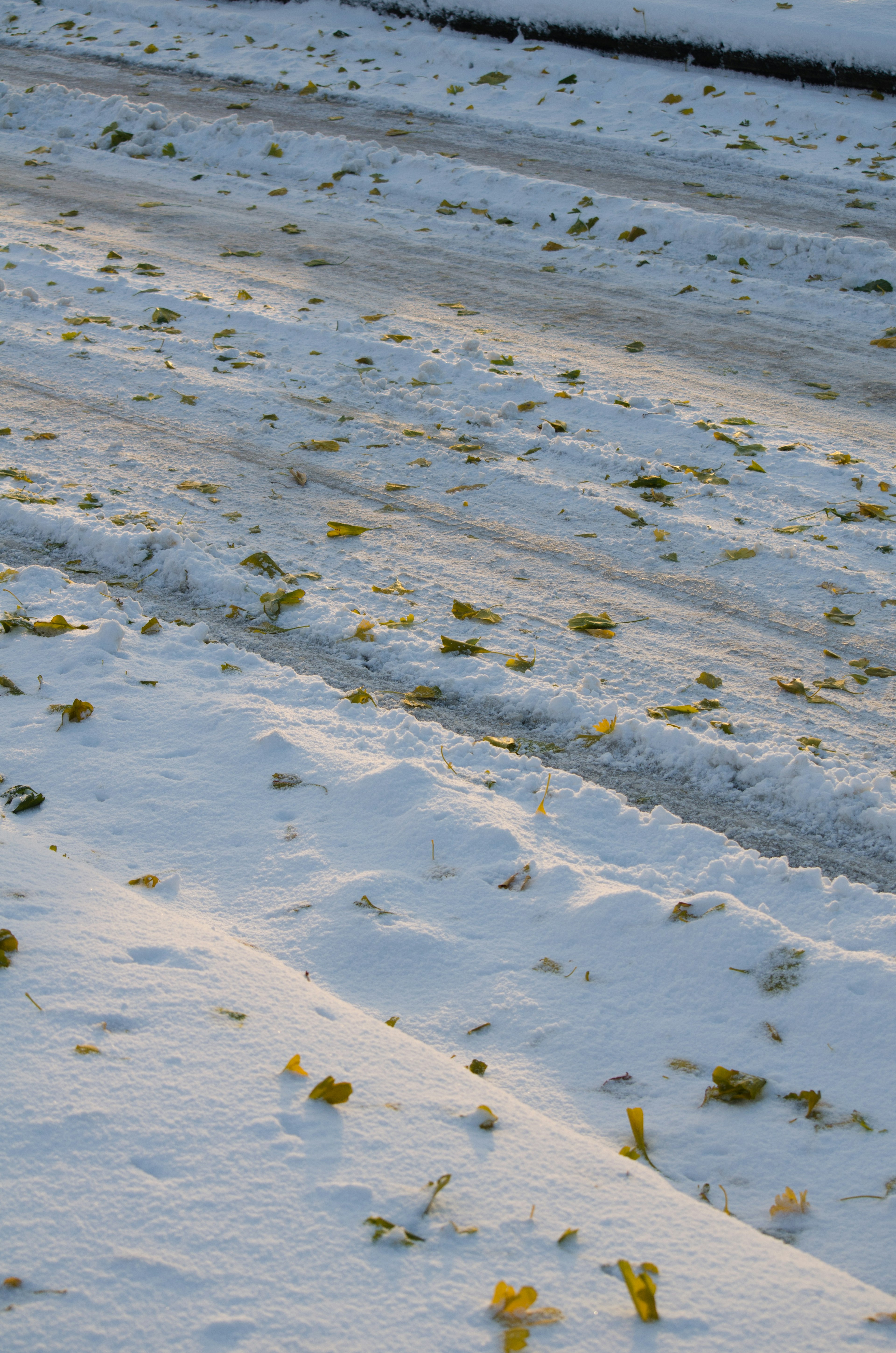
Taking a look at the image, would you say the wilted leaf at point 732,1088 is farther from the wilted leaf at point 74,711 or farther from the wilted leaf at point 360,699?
the wilted leaf at point 74,711

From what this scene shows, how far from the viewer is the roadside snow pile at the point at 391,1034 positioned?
1.74 meters

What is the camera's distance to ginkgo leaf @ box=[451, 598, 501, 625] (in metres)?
3.95

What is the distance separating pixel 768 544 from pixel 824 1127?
273cm

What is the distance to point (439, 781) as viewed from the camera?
3.15 m

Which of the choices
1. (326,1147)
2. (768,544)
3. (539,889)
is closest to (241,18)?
(768,544)

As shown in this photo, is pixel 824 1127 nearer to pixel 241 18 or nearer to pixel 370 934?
pixel 370 934

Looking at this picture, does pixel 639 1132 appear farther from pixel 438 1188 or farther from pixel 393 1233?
pixel 393 1233

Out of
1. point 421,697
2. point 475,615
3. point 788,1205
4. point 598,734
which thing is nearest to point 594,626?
point 475,615

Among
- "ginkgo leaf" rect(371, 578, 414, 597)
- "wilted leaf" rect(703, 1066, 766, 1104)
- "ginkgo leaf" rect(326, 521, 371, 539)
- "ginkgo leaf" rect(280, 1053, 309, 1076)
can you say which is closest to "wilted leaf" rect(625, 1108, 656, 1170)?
"wilted leaf" rect(703, 1066, 766, 1104)

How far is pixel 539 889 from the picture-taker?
2.80 meters

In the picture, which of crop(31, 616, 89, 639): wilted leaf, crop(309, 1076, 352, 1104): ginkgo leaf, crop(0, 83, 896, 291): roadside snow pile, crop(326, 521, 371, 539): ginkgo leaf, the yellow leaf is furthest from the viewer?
crop(0, 83, 896, 291): roadside snow pile

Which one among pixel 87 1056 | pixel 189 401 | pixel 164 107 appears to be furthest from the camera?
pixel 164 107

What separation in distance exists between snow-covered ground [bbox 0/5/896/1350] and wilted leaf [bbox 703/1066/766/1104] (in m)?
0.02

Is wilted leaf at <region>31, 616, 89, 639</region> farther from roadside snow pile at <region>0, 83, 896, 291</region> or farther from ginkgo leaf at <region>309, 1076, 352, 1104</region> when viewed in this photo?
roadside snow pile at <region>0, 83, 896, 291</region>
